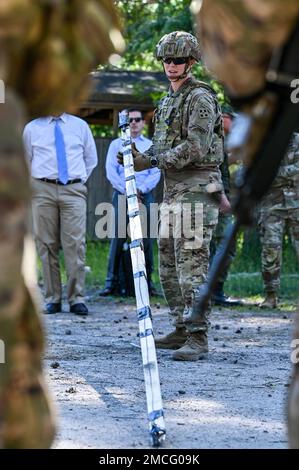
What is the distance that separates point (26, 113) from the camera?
108 inches

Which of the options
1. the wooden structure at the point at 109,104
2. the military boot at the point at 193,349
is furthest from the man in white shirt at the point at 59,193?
the wooden structure at the point at 109,104

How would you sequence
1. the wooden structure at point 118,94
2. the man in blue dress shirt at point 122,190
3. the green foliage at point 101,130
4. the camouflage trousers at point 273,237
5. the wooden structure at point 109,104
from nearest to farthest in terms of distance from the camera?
the camouflage trousers at point 273,237, the man in blue dress shirt at point 122,190, the wooden structure at point 109,104, the wooden structure at point 118,94, the green foliage at point 101,130

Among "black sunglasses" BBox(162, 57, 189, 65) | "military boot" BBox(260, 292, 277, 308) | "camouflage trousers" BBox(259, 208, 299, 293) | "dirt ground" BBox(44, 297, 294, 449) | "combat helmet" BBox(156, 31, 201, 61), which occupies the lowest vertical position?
"dirt ground" BBox(44, 297, 294, 449)

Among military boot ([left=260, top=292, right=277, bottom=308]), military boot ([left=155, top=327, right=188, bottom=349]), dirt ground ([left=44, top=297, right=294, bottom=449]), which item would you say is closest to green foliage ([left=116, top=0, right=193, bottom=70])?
military boot ([left=260, top=292, right=277, bottom=308])

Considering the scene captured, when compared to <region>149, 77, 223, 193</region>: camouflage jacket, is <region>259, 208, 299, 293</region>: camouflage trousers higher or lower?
lower

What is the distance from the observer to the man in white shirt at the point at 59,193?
38.5 feet

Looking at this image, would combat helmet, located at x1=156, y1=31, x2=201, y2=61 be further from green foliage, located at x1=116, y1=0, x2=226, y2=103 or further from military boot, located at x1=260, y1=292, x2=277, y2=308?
green foliage, located at x1=116, y1=0, x2=226, y2=103

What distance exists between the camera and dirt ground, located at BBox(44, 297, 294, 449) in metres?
5.73

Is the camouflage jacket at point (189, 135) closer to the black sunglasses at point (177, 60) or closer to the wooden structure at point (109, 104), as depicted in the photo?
the black sunglasses at point (177, 60)

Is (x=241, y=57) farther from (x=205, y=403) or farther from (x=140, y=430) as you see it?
(x=205, y=403)

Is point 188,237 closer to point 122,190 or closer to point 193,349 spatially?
point 193,349

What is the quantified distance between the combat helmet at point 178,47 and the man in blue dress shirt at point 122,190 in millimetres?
4417

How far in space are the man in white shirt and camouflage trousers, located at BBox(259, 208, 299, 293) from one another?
2086 millimetres

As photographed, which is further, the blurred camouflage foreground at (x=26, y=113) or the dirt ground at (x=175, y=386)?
the dirt ground at (x=175, y=386)
